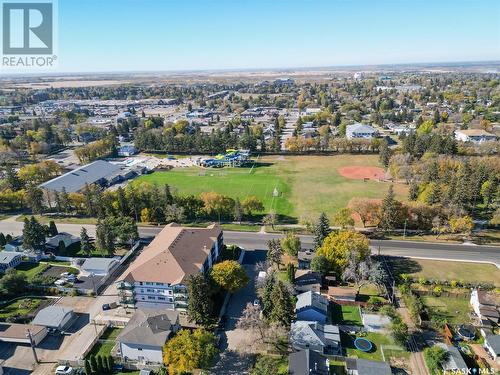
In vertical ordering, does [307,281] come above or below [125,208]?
below

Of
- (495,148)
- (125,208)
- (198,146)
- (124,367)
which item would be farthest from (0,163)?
(495,148)

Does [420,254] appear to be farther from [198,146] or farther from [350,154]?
[198,146]

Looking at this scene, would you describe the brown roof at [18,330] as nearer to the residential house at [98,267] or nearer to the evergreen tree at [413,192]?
the residential house at [98,267]

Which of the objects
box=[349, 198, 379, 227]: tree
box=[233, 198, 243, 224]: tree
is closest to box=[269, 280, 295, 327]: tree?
box=[233, 198, 243, 224]: tree

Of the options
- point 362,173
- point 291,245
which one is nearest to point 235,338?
point 291,245

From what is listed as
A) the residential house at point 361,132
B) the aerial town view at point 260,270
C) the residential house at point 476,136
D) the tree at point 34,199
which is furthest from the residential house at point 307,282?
the residential house at point 476,136

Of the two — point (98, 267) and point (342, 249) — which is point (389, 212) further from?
point (98, 267)
